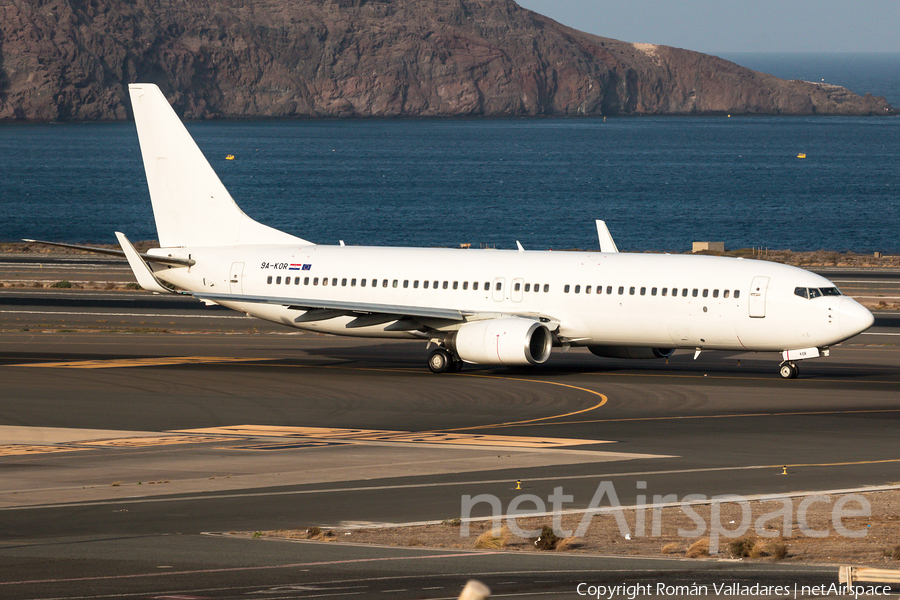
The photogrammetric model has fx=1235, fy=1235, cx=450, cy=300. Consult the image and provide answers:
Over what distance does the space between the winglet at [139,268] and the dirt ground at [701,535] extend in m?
25.2

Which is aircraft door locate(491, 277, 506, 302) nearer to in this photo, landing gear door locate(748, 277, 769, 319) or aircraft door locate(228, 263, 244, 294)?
landing gear door locate(748, 277, 769, 319)

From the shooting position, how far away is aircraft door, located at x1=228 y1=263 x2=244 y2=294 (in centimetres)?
4800

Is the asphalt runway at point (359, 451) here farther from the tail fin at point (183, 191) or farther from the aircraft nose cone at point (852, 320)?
Result: the tail fin at point (183, 191)

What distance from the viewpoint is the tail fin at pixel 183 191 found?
A: 49625mm

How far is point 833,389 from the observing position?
131 feet

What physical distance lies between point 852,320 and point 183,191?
26.2 metres

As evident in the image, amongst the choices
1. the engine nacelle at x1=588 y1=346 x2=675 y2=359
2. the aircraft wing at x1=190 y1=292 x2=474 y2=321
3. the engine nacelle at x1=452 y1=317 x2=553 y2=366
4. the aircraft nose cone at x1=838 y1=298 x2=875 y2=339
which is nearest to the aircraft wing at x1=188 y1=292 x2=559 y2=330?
the aircraft wing at x1=190 y1=292 x2=474 y2=321

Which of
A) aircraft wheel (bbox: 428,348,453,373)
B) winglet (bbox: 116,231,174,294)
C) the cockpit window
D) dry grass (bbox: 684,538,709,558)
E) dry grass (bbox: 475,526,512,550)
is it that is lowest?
aircraft wheel (bbox: 428,348,453,373)

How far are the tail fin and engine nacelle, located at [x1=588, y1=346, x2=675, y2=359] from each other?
13.1 metres

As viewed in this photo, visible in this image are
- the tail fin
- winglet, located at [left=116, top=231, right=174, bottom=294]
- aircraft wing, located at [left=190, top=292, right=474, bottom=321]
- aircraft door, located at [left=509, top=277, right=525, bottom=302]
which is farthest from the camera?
the tail fin

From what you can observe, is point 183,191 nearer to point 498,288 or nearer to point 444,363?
point 444,363

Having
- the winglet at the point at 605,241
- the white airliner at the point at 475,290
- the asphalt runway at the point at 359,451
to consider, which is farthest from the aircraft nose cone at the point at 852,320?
the winglet at the point at 605,241

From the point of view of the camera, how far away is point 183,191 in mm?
49844

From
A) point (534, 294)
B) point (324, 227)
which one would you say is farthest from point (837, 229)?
point (534, 294)
